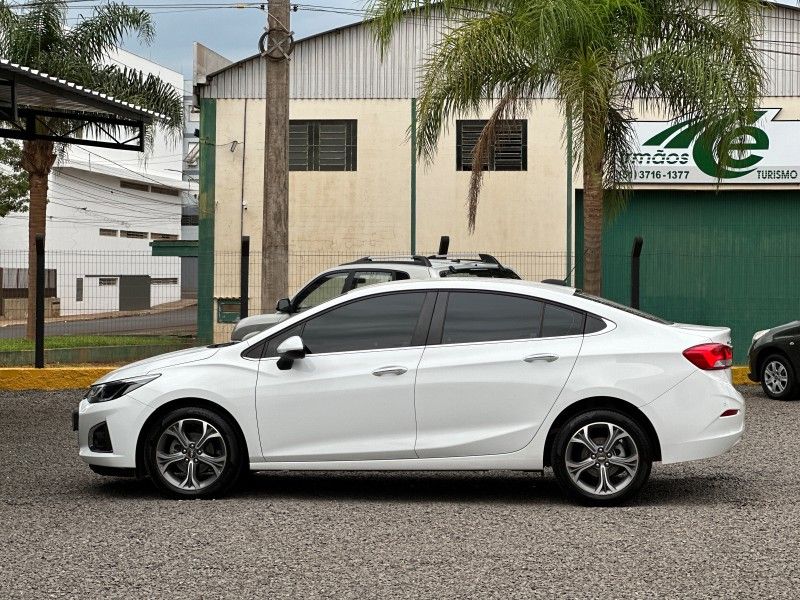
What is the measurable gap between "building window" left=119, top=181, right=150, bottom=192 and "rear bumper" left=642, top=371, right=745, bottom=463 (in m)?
61.5

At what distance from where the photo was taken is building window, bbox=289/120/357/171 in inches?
1014

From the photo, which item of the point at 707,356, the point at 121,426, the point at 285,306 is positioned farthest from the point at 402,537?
the point at 285,306

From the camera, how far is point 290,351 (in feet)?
29.0

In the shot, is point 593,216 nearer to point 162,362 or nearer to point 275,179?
point 275,179

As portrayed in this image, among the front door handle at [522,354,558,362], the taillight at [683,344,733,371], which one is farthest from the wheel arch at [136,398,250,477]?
the taillight at [683,344,733,371]

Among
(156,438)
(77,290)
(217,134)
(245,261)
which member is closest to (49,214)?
(217,134)

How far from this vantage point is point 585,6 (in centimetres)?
1680

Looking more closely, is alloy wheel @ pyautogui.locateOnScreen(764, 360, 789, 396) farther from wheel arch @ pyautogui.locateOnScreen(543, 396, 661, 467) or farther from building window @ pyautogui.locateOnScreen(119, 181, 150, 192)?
building window @ pyautogui.locateOnScreen(119, 181, 150, 192)

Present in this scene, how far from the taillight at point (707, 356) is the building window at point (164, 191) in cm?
6563

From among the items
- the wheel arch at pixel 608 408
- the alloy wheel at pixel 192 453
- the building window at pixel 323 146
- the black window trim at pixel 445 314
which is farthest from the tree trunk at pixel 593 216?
the alloy wheel at pixel 192 453

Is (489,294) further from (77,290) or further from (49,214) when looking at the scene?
(49,214)

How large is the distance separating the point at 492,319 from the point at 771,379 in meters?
8.72

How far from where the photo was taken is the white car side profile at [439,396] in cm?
866

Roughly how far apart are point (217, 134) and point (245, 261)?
842cm
